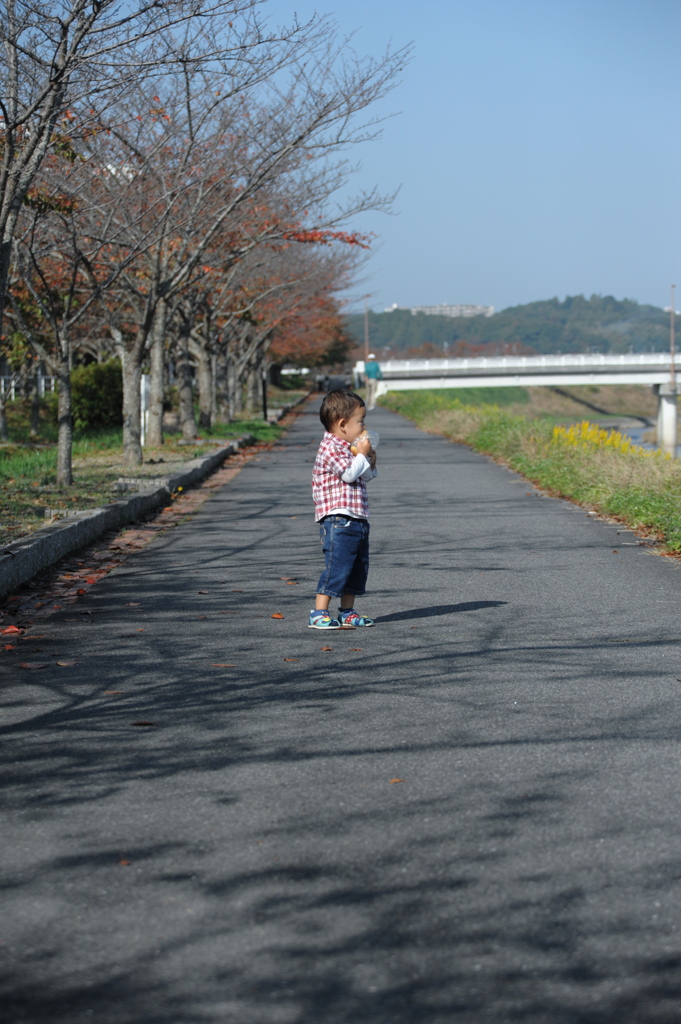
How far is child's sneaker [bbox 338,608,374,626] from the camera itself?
6.55m

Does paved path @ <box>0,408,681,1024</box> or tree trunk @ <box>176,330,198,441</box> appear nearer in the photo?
paved path @ <box>0,408,681,1024</box>

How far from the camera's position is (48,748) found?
430 centimetres

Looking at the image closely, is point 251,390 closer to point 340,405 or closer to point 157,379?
point 157,379

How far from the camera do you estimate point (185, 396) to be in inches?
904

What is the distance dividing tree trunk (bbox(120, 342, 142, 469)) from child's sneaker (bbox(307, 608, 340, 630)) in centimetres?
996

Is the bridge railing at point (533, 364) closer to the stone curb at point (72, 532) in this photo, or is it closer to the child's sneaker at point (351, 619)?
the stone curb at point (72, 532)

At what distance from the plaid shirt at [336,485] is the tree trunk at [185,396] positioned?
621 inches

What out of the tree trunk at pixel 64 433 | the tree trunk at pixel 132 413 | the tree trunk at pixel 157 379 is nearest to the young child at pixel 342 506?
the tree trunk at pixel 64 433

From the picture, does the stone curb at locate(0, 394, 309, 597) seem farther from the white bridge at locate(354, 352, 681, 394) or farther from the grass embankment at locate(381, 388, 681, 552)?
the white bridge at locate(354, 352, 681, 394)

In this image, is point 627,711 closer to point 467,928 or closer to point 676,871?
point 676,871

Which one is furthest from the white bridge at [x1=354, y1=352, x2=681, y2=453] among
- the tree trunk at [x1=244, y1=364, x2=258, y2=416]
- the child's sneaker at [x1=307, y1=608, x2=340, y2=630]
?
the child's sneaker at [x1=307, y1=608, x2=340, y2=630]

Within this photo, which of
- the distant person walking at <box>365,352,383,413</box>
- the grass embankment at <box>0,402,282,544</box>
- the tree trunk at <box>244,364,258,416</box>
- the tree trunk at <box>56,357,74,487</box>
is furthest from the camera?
the distant person walking at <box>365,352,383,413</box>

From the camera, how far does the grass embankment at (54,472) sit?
1072 cm

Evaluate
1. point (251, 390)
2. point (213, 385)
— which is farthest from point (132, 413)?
point (251, 390)
